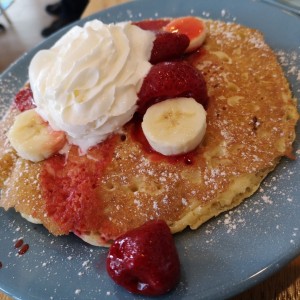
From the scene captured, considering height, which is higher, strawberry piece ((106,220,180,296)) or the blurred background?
strawberry piece ((106,220,180,296))

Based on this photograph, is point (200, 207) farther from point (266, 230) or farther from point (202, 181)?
point (266, 230)

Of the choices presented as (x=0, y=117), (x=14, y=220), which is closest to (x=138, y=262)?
(x=14, y=220)

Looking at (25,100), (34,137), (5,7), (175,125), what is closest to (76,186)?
(34,137)

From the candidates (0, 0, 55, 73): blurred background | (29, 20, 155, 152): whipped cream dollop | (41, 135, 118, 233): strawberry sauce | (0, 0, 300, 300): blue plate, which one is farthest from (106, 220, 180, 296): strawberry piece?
(0, 0, 55, 73): blurred background

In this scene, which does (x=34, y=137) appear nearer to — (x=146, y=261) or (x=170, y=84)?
(x=170, y=84)

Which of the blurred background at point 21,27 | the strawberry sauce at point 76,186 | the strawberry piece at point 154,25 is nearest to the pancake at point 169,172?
A: the strawberry sauce at point 76,186

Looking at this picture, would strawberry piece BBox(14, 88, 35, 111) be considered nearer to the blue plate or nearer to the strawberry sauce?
the strawberry sauce
